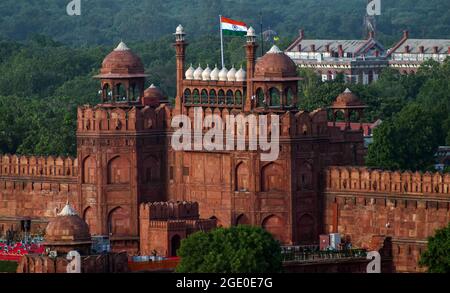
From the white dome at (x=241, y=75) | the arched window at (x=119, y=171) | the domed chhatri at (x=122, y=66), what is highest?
the domed chhatri at (x=122, y=66)

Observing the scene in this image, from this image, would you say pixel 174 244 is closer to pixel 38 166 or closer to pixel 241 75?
pixel 241 75

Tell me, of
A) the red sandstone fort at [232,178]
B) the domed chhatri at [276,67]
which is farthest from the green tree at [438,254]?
the domed chhatri at [276,67]

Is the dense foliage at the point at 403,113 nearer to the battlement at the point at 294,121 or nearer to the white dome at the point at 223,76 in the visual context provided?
the white dome at the point at 223,76

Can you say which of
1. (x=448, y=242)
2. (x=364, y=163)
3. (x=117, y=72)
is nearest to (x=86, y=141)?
(x=117, y=72)

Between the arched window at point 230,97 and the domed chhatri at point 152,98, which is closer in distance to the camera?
the arched window at point 230,97
